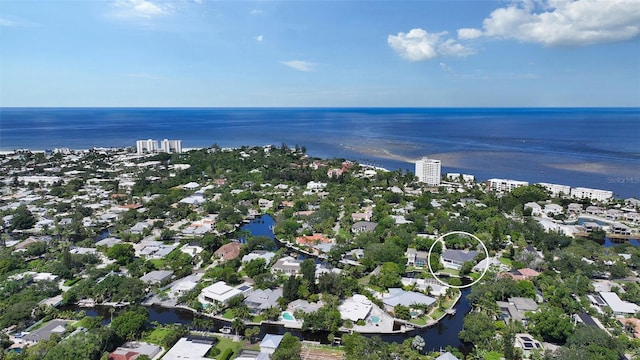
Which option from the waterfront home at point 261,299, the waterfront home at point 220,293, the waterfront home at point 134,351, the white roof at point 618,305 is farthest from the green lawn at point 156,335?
the white roof at point 618,305

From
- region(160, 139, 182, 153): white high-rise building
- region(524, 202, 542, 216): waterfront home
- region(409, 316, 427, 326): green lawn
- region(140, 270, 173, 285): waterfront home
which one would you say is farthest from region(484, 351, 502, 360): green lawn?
region(160, 139, 182, 153): white high-rise building

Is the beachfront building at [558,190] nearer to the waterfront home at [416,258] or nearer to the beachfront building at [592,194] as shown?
the beachfront building at [592,194]

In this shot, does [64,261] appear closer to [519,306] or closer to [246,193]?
[246,193]

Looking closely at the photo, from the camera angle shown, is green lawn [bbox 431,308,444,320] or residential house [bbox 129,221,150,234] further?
residential house [bbox 129,221,150,234]

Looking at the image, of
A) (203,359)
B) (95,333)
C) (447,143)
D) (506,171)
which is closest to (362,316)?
(203,359)

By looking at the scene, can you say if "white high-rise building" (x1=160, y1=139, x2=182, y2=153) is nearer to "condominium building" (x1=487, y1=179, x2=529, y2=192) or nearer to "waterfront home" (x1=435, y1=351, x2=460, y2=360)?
"condominium building" (x1=487, y1=179, x2=529, y2=192)

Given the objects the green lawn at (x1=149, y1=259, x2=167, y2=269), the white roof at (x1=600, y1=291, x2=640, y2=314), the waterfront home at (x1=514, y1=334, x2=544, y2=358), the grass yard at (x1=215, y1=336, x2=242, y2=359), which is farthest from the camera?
the green lawn at (x1=149, y1=259, x2=167, y2=269)
